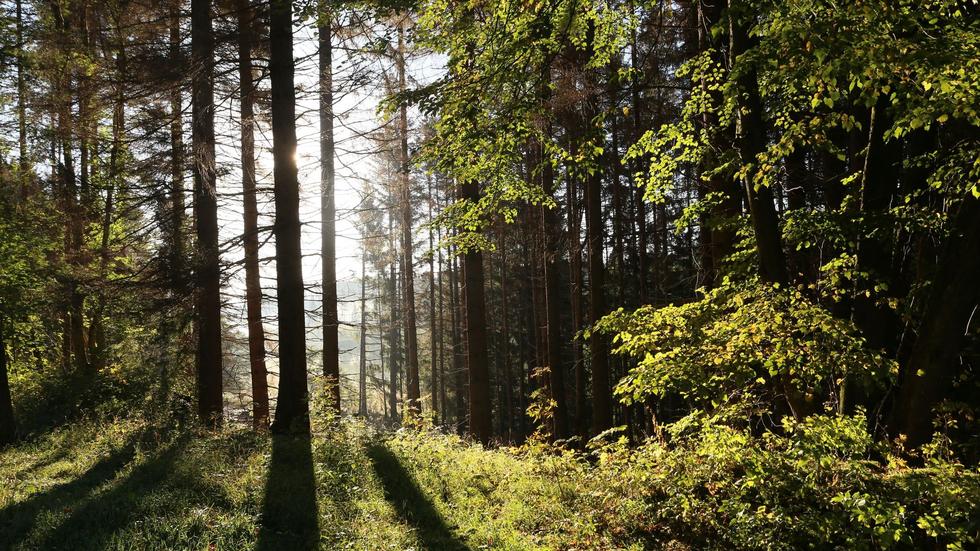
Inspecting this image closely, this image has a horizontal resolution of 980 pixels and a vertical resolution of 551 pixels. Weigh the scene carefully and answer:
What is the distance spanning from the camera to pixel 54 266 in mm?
14148

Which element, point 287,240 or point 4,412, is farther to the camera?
point 4,412

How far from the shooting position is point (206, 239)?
40.3ft

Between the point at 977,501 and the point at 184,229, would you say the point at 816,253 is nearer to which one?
the point at 977,501

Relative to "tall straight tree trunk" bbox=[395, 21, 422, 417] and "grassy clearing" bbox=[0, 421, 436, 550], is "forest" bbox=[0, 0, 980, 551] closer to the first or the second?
"grassy clearing" bbox=[0, 421, 436, 550]

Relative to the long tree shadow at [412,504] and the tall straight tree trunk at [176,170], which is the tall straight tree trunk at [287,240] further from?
the tall straight tree trunk at [176,170]

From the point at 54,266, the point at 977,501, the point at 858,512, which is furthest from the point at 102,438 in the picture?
the point at 977,501

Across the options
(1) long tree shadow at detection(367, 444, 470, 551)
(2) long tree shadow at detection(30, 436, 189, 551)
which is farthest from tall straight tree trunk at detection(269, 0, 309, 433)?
(2) long tree shadow at detection(30, 436, 189, 551)

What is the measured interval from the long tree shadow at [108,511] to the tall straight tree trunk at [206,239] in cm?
402

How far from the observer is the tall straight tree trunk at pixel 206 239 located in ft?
35.3

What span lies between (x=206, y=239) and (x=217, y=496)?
25.5ft

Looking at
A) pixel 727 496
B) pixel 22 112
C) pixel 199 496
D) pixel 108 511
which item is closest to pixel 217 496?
pixel 199 496

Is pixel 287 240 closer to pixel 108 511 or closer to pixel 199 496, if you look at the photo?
pixel 199 496

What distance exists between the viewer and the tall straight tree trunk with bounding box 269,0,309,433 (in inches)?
373

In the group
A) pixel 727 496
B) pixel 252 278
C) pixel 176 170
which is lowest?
pixel 727 496
